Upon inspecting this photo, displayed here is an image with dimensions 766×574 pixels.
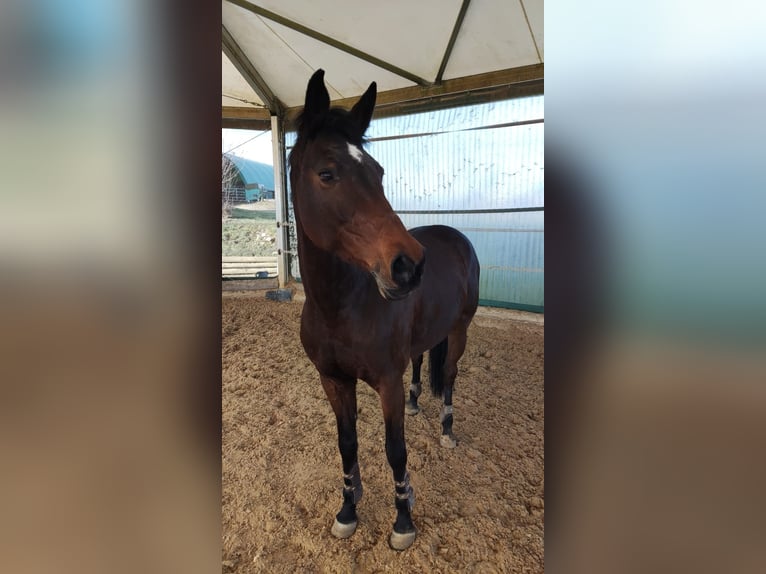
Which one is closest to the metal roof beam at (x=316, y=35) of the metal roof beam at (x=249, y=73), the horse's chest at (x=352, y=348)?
the metal roof beam at (x=249, y=73)

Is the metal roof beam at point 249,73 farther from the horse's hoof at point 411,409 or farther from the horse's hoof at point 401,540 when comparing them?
the horse's hoof at point 401,540

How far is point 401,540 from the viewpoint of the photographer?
147 centimetres

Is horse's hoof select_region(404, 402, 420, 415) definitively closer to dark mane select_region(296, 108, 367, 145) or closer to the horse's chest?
the horse's chest

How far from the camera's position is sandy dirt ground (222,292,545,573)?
56.7 inches

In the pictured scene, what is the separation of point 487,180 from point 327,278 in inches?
149

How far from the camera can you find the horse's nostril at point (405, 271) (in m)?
1.05

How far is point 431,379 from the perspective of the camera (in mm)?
2486

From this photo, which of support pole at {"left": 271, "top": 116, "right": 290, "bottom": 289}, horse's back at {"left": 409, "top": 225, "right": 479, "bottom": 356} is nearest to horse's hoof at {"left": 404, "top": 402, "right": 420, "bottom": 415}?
horse's back at {"left": 409, "top": 225, "right": 479, "bottom": 356}

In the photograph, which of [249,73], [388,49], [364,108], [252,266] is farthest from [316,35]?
[252,266]

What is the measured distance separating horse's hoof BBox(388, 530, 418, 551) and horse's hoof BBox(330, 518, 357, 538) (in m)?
0.16

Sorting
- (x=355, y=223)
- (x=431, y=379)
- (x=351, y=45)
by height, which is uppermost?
(x=351, y=45)
